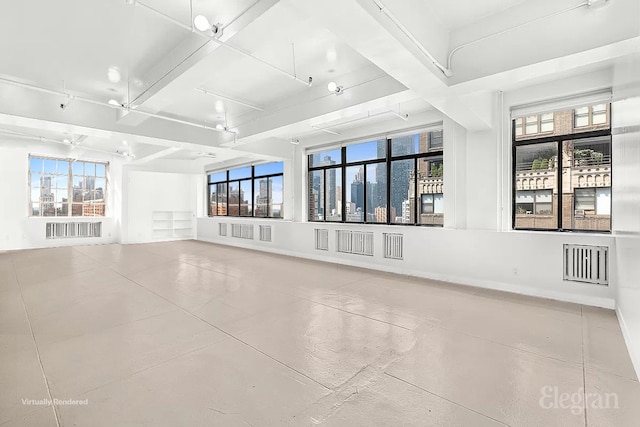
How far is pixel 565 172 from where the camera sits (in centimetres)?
475

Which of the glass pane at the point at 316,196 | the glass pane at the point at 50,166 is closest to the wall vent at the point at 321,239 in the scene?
the glass pane at the point at 316,196

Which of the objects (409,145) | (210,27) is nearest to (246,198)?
(409,145)

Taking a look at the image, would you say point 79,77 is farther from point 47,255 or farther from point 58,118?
point 47,255

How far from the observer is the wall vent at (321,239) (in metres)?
7.75

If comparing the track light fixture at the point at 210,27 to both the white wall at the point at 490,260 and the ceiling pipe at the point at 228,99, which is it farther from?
the white wall at the point at 490,260

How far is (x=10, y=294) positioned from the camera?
185 inches

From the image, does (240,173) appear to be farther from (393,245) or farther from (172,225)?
(393,245)

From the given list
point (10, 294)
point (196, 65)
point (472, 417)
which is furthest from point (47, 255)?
point (472, 417)

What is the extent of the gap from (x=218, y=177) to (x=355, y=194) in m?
7.05

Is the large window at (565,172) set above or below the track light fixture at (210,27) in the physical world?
below

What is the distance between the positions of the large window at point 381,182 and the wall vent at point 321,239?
0.50 meters

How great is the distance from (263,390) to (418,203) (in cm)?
512

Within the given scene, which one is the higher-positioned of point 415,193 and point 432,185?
point 432,185

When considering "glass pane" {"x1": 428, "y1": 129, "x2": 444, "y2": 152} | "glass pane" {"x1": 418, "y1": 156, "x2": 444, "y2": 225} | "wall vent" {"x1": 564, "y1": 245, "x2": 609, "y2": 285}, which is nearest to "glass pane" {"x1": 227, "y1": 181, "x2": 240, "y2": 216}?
"glass pane" {"x1": 418, "y1": 156, "x2": 444, "y2": 225}
